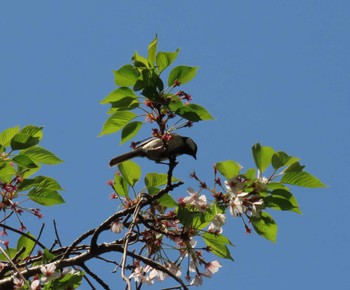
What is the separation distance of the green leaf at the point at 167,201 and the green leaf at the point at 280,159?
0.59 m

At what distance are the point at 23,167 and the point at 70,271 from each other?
72cm

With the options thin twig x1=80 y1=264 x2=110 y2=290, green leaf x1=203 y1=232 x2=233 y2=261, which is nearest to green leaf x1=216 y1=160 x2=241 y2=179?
green leaf x1=203 y1=232 x2=233 y2=261

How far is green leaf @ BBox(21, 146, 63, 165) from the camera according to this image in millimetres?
4500

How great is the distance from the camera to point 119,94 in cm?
430

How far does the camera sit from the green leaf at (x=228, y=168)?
163 inches

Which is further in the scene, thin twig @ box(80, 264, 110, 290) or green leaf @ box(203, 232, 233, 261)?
green leaf @ box(203, 232, 233, 261)

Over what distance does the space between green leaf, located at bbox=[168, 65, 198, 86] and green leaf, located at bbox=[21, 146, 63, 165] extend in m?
0.85

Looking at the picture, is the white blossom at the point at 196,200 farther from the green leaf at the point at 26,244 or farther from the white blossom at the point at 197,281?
the green leaf at the point at 26,244

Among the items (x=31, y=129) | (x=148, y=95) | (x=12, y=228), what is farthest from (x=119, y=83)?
(x=12, y=228)

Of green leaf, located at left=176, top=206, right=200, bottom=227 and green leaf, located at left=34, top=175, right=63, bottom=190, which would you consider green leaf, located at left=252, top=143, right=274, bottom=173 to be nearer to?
green leaf, located at left=176, top=206, right=200, bottom=227

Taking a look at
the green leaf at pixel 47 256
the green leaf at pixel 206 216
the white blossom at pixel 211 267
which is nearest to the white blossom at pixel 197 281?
the white blossom at pixel 211 267

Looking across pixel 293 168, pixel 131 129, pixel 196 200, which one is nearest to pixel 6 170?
pixel 131 129

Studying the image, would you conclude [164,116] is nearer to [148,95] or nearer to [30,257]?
[148,95]

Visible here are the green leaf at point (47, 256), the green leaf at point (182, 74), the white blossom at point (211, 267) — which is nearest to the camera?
the green leaf at point (47, 256)
